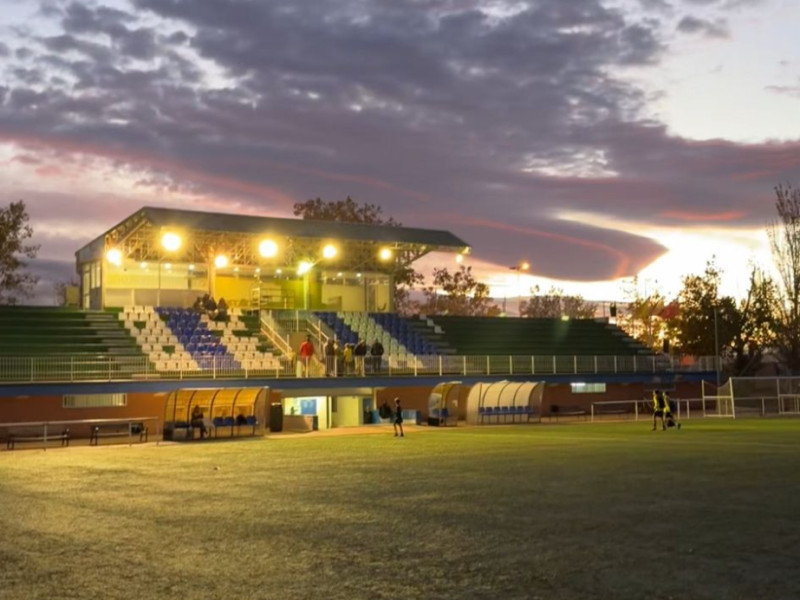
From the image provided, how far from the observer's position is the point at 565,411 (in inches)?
2016

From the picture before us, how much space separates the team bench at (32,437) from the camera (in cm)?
3409

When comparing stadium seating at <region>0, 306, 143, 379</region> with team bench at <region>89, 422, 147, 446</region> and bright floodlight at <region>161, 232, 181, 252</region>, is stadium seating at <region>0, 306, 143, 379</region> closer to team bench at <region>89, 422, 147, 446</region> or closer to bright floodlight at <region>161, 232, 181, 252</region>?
team bench at <region>89, 422, 147, 446</region>

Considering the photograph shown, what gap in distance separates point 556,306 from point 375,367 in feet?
211

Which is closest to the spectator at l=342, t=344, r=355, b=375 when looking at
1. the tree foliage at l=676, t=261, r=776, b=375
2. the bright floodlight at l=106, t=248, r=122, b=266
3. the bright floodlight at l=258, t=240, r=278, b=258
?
the bright floodlight at l=258, t=240, r=278, b=258

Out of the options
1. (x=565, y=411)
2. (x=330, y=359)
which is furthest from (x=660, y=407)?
(x=330, y=359)

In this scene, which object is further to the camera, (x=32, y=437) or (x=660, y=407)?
(x=660, y=407)

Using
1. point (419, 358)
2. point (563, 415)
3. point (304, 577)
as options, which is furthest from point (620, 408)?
point (304, 577)

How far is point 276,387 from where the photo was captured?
43750 mm

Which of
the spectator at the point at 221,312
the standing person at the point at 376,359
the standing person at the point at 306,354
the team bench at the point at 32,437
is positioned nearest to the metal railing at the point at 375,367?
the standing person at the point at 376,359

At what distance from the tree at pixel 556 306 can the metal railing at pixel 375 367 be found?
49.1 metres

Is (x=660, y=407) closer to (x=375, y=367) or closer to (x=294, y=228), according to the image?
(x=375, y=367)

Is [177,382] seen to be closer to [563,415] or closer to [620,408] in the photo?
[563,415]

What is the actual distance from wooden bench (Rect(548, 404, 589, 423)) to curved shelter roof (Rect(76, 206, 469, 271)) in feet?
40.7

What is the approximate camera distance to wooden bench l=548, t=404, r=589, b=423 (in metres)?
50.2
